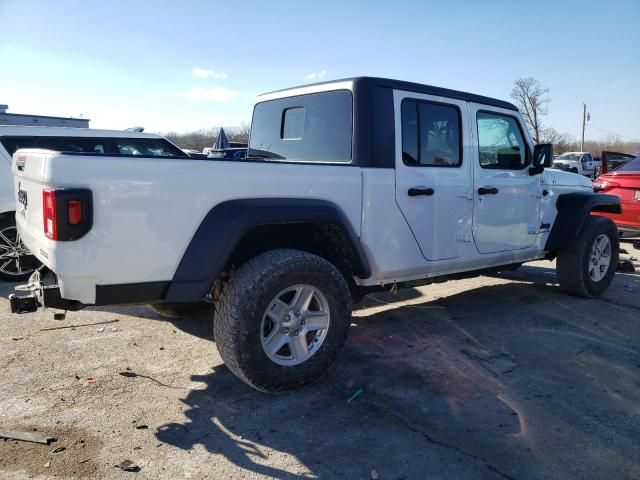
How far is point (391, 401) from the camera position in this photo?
3.16 metres

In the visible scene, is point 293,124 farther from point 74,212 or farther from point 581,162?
point 581,162

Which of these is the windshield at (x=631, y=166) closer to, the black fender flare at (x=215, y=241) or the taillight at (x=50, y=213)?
the black fender flare at (x=215, y=241)

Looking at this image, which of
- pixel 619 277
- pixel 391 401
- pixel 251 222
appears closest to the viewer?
pixel 251 222

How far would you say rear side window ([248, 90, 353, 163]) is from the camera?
3746 millimetres

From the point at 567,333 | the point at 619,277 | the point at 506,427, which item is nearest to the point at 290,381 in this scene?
the point at 506,427

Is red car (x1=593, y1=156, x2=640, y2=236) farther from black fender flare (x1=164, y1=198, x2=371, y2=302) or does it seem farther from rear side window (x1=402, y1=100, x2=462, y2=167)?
black fender flare (x1=164, y1=198, x2=371, y2=302)

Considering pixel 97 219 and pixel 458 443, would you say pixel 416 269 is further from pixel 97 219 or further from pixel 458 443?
pixel 97 219

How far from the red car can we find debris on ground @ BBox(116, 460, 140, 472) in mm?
7580

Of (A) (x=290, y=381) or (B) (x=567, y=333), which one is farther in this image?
(B) (x=567, y=333)

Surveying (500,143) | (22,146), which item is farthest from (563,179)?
(22,146)

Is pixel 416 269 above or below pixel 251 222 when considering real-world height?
below

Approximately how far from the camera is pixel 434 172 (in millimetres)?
3975

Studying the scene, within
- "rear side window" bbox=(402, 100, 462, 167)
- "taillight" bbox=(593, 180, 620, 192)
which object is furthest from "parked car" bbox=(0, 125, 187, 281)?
"taillight" bbox=(593, 180, 620, 192)

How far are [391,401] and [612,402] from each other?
143 centimetres
